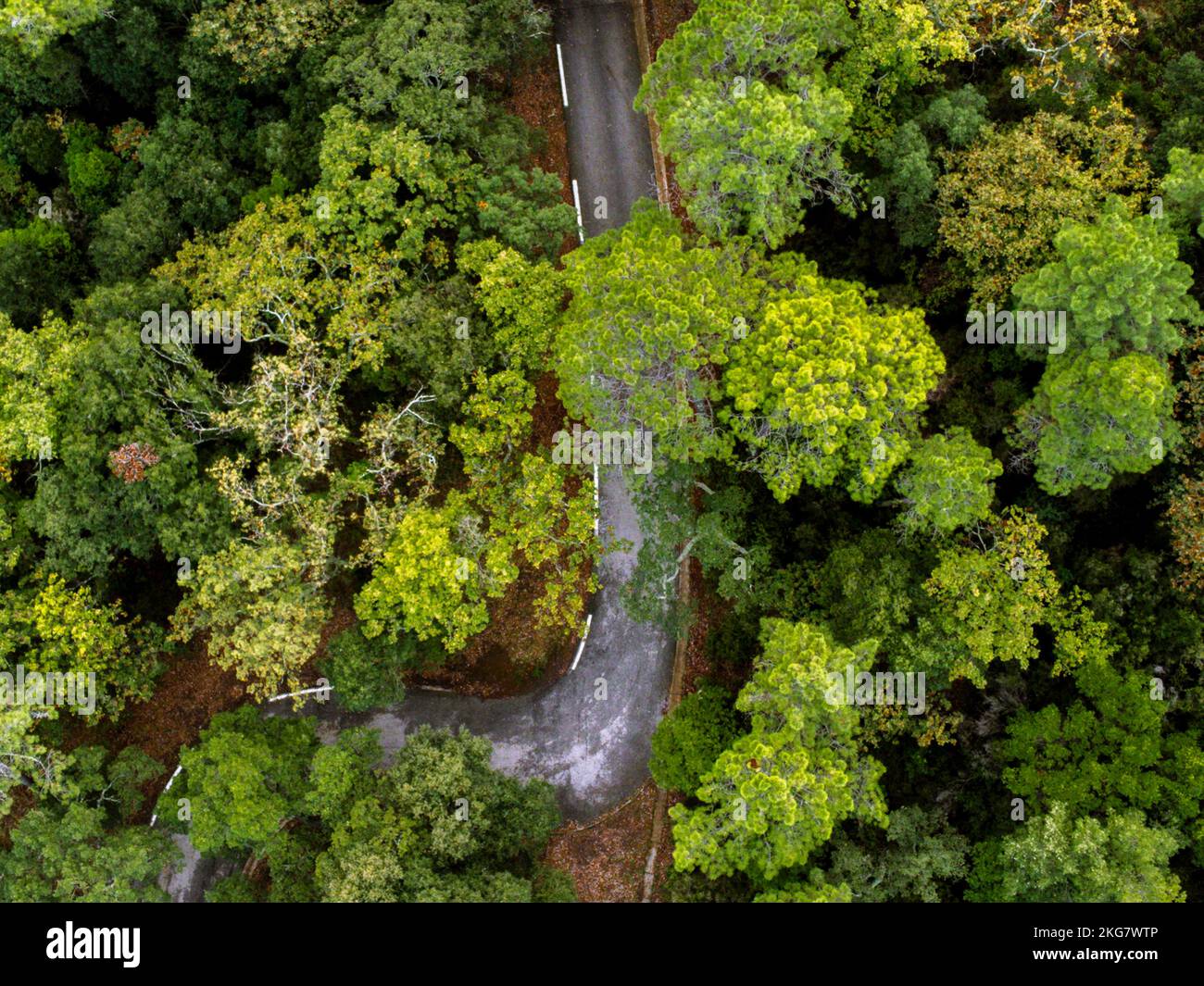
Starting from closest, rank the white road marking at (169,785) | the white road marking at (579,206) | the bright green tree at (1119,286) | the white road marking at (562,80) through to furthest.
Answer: the bright green tree at (1119,286) → the white road marking at (169,785) → the white road marking at (579,206) → the white road marking at (562,80)

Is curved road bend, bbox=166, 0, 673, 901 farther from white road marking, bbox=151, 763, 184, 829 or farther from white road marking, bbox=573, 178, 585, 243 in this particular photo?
white road marking, bbox=151, 763, 184, 829

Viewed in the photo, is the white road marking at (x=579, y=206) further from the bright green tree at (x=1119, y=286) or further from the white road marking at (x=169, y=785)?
the white road marking at (x=169, y=785)

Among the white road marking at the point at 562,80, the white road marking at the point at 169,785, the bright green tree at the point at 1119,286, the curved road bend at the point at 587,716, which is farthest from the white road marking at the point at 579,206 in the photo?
the white road marking at the point at 169,785

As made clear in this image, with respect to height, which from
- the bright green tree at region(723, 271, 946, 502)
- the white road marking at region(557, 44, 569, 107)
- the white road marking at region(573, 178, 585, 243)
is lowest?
the bright green tree at region(723, 271, 946, 502)

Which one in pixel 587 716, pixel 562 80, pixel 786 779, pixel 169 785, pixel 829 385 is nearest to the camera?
pixel 786 779

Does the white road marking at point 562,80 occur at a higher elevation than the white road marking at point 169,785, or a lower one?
higher

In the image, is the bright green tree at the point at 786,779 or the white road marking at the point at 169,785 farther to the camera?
the white road marking at the point at 169,785

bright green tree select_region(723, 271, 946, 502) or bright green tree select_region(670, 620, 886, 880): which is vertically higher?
bright green tree select_region(723, 271, 946, 502)

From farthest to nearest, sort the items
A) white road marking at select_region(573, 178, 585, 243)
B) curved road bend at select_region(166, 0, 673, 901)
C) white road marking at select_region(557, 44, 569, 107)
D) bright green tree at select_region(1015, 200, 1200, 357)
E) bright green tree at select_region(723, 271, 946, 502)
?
white road marking at select_region(557, 44, 569, 107), white road marking at select_region(573, 178, 585, 243), curved road bend at select_region(166, 0, 673, 901), bright green tree at select_region(723, 271, 946, 502), bright green tree at select_region(1015, 200, 1200, 357)

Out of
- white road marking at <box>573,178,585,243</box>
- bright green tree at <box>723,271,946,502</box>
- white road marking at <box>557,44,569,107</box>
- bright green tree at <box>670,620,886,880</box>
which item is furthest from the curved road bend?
bright green tree at <box>723,271,946,502</box>

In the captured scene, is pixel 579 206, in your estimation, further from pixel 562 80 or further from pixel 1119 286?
pixel 1119 286

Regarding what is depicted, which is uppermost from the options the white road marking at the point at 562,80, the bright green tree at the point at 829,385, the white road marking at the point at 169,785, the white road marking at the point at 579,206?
the white road marking at the point at 562,80

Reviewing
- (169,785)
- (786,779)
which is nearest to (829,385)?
(786,779)

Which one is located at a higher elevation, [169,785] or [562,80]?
[562,80]
